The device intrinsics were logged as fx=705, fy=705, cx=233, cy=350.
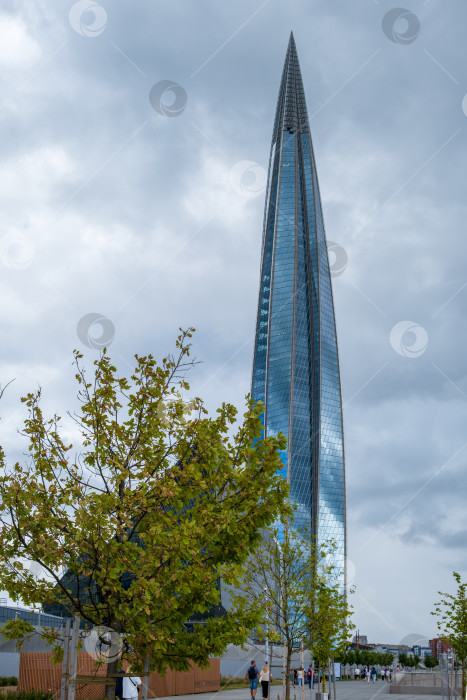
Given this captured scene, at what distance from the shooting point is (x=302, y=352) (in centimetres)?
15088

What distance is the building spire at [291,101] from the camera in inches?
6791

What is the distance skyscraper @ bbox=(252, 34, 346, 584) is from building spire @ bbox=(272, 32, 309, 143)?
46.9 ft

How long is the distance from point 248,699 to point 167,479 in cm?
2508

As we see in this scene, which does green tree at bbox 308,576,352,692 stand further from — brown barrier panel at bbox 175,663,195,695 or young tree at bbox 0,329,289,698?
young tree at bbox 0,329,289,698

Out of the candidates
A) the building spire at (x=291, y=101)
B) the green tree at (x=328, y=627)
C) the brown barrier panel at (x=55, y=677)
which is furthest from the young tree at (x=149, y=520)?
the building spire at (x=291, y=101)

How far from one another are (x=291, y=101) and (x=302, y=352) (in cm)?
6799

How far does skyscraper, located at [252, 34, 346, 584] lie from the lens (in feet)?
484

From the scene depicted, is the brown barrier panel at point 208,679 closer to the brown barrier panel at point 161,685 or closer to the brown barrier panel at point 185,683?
the brown barrier panel at point 185,683

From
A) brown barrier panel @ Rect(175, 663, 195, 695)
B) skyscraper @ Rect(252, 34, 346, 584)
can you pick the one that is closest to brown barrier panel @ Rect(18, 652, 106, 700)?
brown barrier panel @ Rect(175, 663, 195, 695)

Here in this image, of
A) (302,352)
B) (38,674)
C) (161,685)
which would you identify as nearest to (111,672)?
(38,674)

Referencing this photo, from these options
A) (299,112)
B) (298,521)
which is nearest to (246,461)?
(298,521)

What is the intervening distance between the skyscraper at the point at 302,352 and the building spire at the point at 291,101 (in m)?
14.3

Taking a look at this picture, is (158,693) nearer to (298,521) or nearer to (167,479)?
(167,479)

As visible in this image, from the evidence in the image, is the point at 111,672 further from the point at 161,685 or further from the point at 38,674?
the point at 161,685
